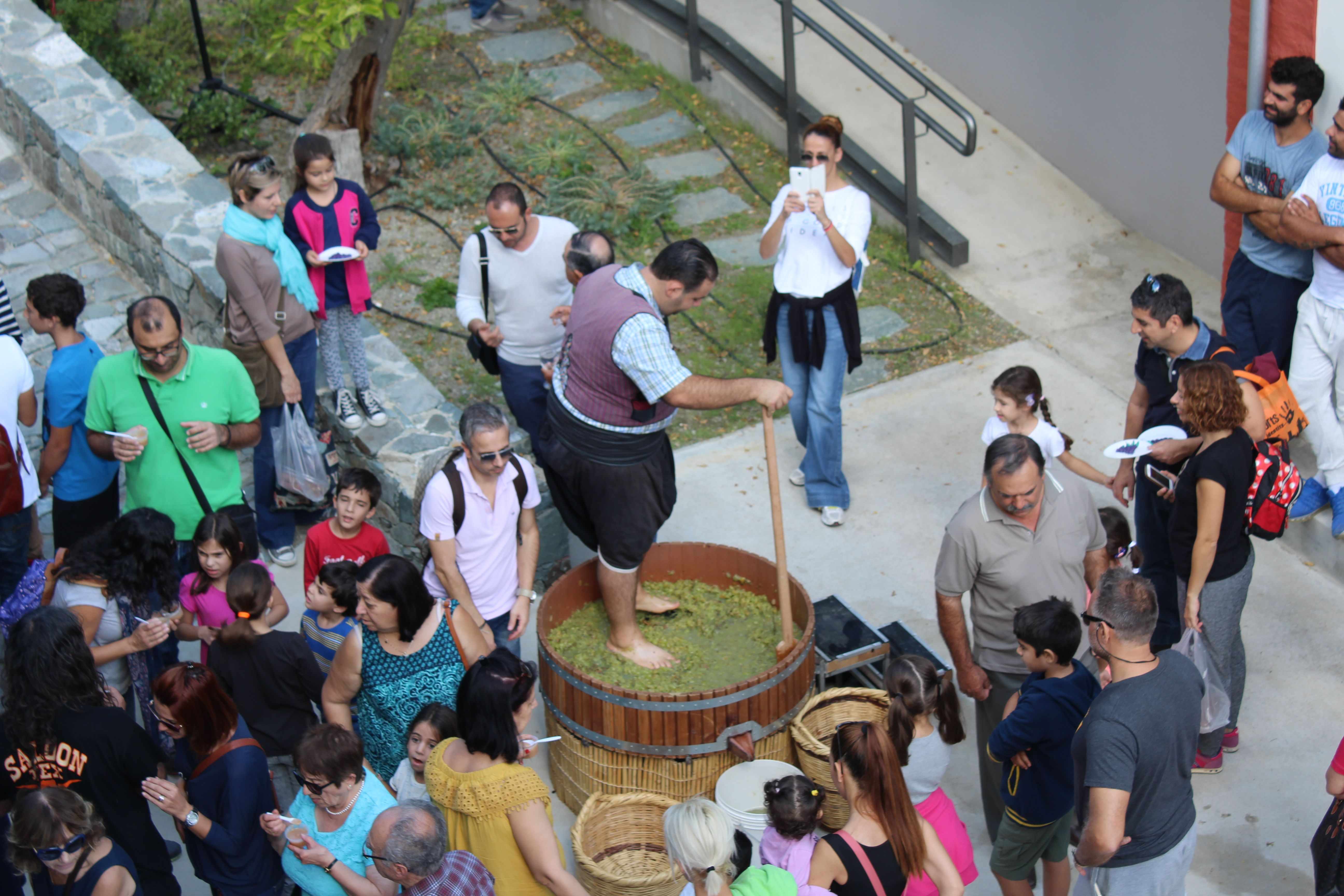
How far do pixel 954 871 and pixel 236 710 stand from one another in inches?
88.7

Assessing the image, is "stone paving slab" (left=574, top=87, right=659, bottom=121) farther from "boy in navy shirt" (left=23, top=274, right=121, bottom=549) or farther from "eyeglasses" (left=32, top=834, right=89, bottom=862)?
"eyeglasses" (left=32, top=834, right=89, bottom=862)

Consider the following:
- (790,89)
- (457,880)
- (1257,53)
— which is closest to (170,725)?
(457,880)

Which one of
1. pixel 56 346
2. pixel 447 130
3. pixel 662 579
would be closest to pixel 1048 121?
pixel 447 130

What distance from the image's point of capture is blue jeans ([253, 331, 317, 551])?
6207 millimetres

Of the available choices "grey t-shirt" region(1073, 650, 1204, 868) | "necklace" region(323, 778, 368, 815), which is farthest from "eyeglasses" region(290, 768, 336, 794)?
"grey t-shirt" region(1073, 650, 1204, 868)

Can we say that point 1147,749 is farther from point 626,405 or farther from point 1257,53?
point 1257,53

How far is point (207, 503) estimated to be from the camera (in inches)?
212

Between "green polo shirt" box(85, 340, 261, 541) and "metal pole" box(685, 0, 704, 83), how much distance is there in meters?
5.91

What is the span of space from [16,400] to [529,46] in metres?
6.80

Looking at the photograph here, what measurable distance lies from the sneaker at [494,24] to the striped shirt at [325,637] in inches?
306

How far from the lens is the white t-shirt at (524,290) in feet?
19.3

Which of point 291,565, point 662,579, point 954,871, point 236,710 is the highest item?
point 236,710

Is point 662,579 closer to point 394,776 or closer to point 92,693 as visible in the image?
point 394,776

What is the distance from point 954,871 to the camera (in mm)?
3629
